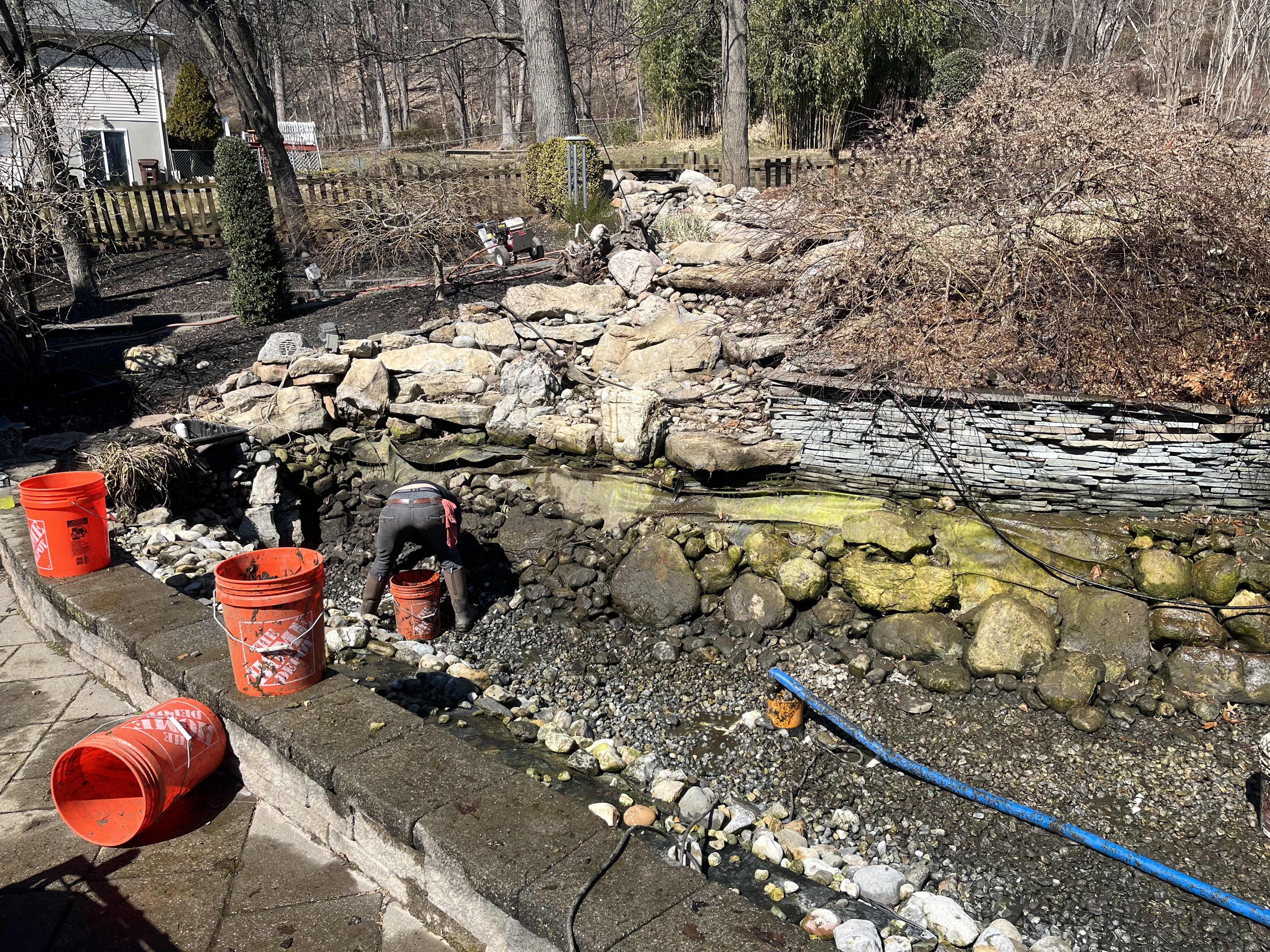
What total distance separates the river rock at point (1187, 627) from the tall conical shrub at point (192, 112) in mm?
28459

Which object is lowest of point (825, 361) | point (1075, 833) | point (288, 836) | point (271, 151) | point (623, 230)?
point (1075, 833)

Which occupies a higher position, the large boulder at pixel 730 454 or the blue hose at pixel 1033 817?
the large boulder at pixel 730 454

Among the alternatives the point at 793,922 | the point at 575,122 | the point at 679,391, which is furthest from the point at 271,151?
the point at 793,922

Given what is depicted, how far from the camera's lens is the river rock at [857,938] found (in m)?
2.81

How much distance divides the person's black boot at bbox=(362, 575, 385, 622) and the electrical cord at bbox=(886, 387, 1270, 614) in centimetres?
397

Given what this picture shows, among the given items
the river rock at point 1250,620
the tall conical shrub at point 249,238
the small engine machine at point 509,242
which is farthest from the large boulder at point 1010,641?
the tall conical shrub at point 249,238

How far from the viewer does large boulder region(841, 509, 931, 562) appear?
5977 millimetres

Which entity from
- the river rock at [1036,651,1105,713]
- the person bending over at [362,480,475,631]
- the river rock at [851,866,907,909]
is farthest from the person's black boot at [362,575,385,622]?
the river rock at [1036,651,1105,713]

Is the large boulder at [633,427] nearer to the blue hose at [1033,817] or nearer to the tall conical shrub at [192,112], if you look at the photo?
the blue hose at [1033,817]

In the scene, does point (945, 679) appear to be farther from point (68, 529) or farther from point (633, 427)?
point (68, 529)

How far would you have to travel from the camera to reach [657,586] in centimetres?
616

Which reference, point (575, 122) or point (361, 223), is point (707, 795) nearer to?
point (361, 223)

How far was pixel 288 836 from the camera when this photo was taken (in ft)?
10.2

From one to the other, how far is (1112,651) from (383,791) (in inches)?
180
